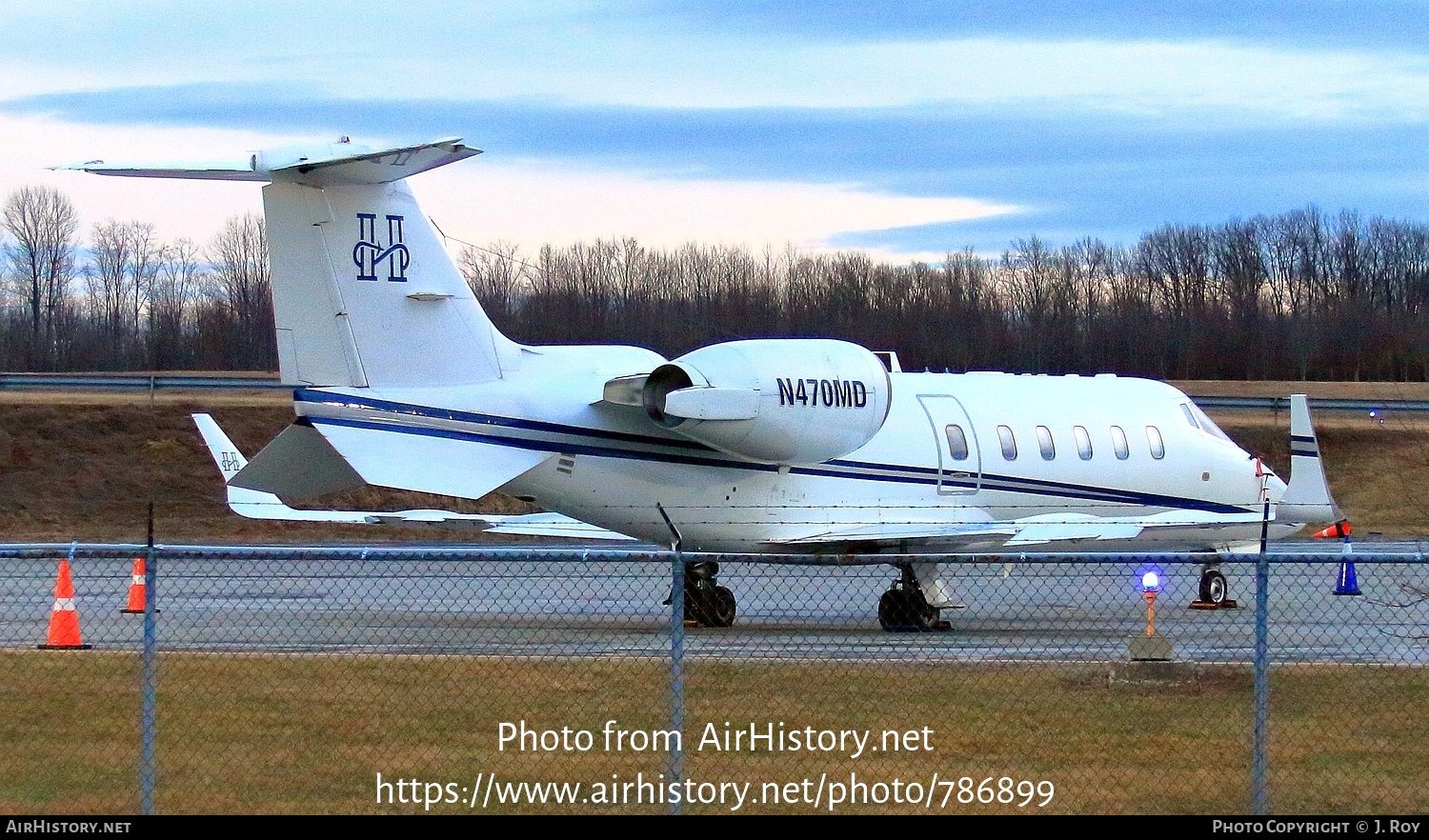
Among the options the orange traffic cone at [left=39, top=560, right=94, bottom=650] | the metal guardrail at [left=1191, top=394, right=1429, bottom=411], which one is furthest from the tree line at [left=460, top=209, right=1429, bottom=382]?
the orange traffic cone at [left=39, top=560, right=94, bottom=650]

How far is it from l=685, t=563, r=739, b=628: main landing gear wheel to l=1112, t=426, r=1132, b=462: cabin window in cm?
607

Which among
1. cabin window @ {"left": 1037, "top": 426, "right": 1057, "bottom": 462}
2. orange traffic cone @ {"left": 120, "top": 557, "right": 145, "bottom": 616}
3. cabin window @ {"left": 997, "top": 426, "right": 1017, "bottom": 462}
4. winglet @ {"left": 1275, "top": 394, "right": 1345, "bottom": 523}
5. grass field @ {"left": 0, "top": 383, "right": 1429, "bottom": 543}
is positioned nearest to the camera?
orange traffic cone @ {"left": 120, "top": 557, "right": 145, "bottom": 616}

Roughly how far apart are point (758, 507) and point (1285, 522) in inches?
307

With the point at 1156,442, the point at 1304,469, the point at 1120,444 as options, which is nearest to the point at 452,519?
the point at 1120,444

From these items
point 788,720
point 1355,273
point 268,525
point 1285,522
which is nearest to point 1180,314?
point 1355,273

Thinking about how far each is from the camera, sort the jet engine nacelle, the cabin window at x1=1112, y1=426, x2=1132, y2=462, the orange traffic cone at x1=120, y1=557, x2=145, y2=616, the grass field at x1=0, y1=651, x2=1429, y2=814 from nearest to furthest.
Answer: the grass field at x1=0, y1=651, x2=1429, y2=814 < the jet engine nacelle < the orange traffic cone at x1=120, y1=557, x2=145, y2=616 < the cabin window at x1=1112, y1=426, x2=1132, y2=462

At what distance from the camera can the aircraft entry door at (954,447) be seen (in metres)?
20.2

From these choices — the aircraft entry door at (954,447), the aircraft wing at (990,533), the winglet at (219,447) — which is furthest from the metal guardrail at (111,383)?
the aircraft wing at (990,533)

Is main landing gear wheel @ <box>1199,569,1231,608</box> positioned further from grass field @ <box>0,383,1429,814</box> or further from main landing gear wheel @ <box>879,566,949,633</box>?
grass field @ <box>0,383,1429,814</box>

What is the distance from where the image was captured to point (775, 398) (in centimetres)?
1759

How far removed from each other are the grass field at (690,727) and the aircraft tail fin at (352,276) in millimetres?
3410

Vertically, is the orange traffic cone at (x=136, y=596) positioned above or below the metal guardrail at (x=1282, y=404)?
below

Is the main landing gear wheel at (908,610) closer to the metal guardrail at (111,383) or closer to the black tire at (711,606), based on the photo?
the black tire at (711,606)

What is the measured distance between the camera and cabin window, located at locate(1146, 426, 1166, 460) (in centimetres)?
2220
